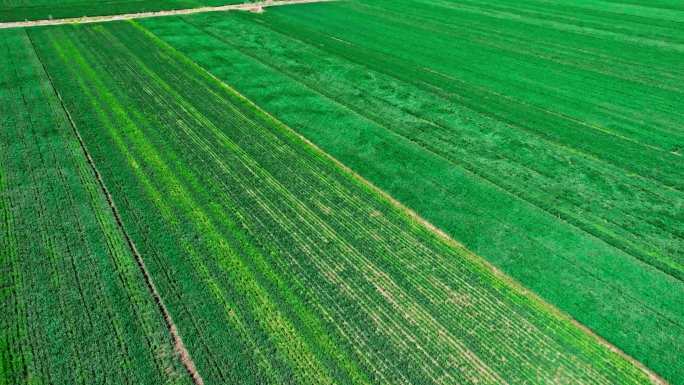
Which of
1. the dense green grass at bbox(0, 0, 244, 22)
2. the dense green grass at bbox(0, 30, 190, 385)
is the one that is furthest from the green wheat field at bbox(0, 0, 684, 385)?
the dense green grass at bbox(0, 0, 244, 22)

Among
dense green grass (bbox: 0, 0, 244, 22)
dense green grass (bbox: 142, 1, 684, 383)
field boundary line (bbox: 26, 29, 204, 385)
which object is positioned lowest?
field boundary line (bbox: 26, 29, 204, 385)

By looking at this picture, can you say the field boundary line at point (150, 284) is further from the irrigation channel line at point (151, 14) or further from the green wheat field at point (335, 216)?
the irrigation channel line at point (151, 14)

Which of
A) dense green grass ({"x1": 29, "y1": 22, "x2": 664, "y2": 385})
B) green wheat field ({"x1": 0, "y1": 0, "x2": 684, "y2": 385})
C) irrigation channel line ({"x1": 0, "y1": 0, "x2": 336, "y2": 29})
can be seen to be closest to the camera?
dense green grass ({"x1": 29, "y1": 22, "x2": 664, "y2": 385})


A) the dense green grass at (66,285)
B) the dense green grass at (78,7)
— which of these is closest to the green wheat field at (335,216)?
the dense green grass at (66,285)

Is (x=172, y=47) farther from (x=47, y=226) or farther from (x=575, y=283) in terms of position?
(x=575, y=283)

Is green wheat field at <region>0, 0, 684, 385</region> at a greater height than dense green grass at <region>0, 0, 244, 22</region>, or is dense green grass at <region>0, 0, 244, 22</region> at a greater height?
dense green grass at <region>0, 0, 244, 22</region>

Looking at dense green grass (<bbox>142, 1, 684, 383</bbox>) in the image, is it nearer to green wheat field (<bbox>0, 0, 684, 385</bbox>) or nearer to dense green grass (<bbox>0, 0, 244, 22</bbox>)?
green wheat field (<bbox>0, 0, 684, 385</bbox>)

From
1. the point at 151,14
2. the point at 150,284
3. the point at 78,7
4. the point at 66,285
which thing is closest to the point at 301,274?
the point at 150,284
